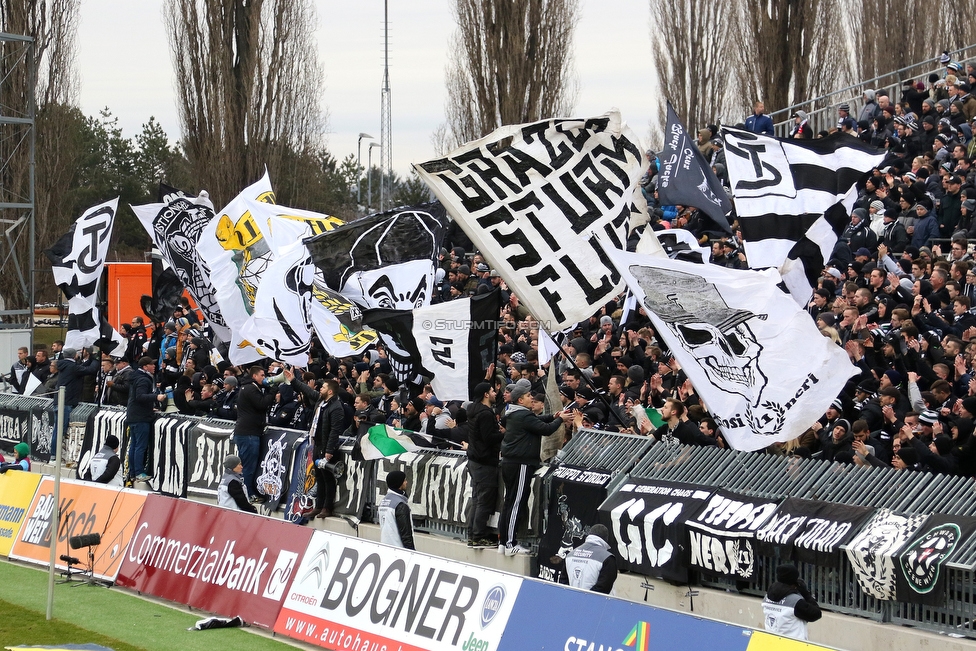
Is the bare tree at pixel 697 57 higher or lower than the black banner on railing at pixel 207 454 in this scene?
higher

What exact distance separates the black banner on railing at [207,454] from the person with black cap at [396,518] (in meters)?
6.14

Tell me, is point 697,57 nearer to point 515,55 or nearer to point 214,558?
point 515,55

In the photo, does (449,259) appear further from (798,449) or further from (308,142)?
(308,142)

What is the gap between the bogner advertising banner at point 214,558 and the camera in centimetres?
1293

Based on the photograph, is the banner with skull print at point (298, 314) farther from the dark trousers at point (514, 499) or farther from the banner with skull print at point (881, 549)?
the banner with skull print at point (881, 549)

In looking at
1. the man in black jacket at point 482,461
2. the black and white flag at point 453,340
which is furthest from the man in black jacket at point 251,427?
the man in black jacket at point 482,461

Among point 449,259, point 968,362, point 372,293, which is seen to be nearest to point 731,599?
point 968,362

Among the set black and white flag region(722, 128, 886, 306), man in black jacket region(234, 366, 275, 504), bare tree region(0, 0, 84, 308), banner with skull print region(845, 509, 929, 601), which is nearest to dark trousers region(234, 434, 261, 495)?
man in black jacket region(234, 366, 275, 504)

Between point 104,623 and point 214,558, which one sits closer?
point 104,623

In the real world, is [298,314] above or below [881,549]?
above

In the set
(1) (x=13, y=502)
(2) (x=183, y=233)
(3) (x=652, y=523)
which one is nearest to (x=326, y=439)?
(1) (x=13, y=502)

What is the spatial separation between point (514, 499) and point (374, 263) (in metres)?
4.72

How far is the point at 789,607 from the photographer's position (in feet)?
31.6

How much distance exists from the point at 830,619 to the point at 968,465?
5.89 feet
